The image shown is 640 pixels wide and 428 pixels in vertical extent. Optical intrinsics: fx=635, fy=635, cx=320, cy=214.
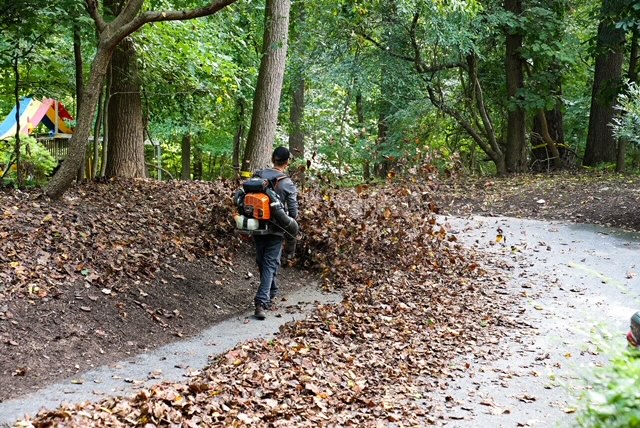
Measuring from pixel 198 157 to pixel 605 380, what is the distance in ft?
102

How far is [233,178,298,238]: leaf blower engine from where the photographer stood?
25.1 feet

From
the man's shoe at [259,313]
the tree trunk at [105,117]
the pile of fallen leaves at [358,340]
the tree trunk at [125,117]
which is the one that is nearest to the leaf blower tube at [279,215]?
the man's shoe at [259,313]

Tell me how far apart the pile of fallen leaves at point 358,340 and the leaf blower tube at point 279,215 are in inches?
46.4

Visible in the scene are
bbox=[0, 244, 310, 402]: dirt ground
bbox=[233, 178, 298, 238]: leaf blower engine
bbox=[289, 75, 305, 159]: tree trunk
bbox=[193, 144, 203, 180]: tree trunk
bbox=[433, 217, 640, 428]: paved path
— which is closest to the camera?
bbox=[433, 217, 640, 428]: paved path

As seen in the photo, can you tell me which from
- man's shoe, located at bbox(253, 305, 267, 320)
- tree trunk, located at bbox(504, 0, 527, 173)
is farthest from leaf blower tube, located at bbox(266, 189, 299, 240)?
tree trunk, located at bbox(504, 0, 527, 173)

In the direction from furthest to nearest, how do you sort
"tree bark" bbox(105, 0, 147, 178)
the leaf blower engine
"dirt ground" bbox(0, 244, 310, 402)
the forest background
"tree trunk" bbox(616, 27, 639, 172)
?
1. "tree trunk" bbox(616, 27, 639, 172)
2. "tree bark" bbox(105, 0, 147, 178)
3. the forest background
4. the leaf blower engine
5. "dirt ground" bbox(0, 244, 310, 402)

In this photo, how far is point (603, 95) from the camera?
53.2 ft

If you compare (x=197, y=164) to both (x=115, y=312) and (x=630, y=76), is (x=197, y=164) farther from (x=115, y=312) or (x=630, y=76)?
(x=115, y=312)

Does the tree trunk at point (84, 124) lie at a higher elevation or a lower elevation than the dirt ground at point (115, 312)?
higher

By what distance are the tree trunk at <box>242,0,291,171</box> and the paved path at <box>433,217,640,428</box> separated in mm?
4462

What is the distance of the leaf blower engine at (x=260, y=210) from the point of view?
7637mm

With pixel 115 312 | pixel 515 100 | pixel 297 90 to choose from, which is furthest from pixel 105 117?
pixel 515 100

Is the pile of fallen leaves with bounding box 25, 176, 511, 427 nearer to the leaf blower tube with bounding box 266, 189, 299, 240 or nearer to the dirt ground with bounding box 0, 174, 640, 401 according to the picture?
the dirt ground with bounding box 0, 174, 640, 401

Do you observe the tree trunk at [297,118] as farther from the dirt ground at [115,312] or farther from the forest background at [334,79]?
the dirt ground at [115,312]
